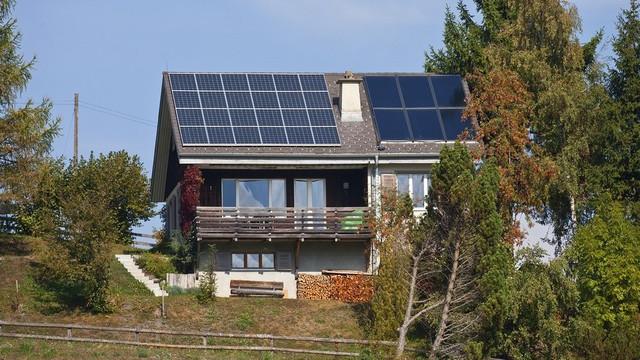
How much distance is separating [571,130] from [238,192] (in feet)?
42.2

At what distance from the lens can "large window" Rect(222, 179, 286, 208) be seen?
53.8 m

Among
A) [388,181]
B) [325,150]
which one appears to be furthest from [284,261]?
[388,181]

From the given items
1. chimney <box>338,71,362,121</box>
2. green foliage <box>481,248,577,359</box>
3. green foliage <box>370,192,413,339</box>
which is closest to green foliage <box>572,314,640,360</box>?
green foliage <box>481,248,577,359</box>

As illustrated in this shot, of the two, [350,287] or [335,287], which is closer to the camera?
[350,287]

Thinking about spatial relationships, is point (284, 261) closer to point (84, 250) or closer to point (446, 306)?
point (84, 250)

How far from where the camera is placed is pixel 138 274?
5400 centimetres

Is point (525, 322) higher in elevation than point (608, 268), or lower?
lower

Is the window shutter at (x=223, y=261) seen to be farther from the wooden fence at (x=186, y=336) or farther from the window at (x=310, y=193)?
the wooden fence at (x=186, y=336)

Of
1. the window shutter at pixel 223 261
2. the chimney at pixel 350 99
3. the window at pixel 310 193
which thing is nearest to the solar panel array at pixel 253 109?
the chimney at pixel 350 99

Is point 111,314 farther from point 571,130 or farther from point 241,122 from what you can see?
point 571,130

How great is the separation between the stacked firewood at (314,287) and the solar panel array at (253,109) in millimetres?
5181

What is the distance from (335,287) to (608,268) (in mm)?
9989

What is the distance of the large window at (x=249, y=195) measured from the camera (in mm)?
53812

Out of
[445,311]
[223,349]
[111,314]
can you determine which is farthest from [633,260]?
[111,314]
